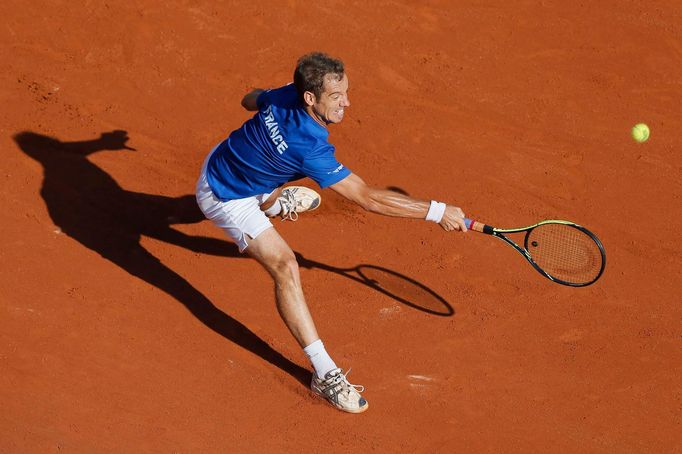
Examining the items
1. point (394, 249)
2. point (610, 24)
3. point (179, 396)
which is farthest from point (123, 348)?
point (610, 24)

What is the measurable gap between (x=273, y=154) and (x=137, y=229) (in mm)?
1936

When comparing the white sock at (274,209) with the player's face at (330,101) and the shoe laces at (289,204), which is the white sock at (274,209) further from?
the player's face at (330,101)

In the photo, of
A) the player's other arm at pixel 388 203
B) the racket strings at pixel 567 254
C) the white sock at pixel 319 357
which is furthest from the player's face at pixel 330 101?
the racket strings at pixel 567 254

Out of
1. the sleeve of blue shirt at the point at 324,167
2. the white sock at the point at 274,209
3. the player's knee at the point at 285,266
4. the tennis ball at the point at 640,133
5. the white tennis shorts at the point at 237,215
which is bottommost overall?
the player's knee at the point at 285,266

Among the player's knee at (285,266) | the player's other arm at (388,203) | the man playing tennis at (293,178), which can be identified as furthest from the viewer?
the player's knee at (285,266)

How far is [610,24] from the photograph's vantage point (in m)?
9.71

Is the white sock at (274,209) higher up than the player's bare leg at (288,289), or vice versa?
the white sock at (274,209)

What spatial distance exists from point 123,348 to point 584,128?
4.99m

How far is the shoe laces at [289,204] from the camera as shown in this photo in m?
8.14

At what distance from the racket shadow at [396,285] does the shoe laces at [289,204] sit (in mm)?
→ 396

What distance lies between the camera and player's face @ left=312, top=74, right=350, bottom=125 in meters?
6.65

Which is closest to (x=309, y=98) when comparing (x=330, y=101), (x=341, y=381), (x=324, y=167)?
(x=330, y=101)

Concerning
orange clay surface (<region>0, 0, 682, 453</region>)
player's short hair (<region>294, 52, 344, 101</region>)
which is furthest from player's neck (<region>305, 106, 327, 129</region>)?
orange clay surface (<region>0, 0, 682, 453</region>)

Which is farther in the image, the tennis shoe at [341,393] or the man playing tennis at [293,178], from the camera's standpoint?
the tennis shoe at [341,393]
